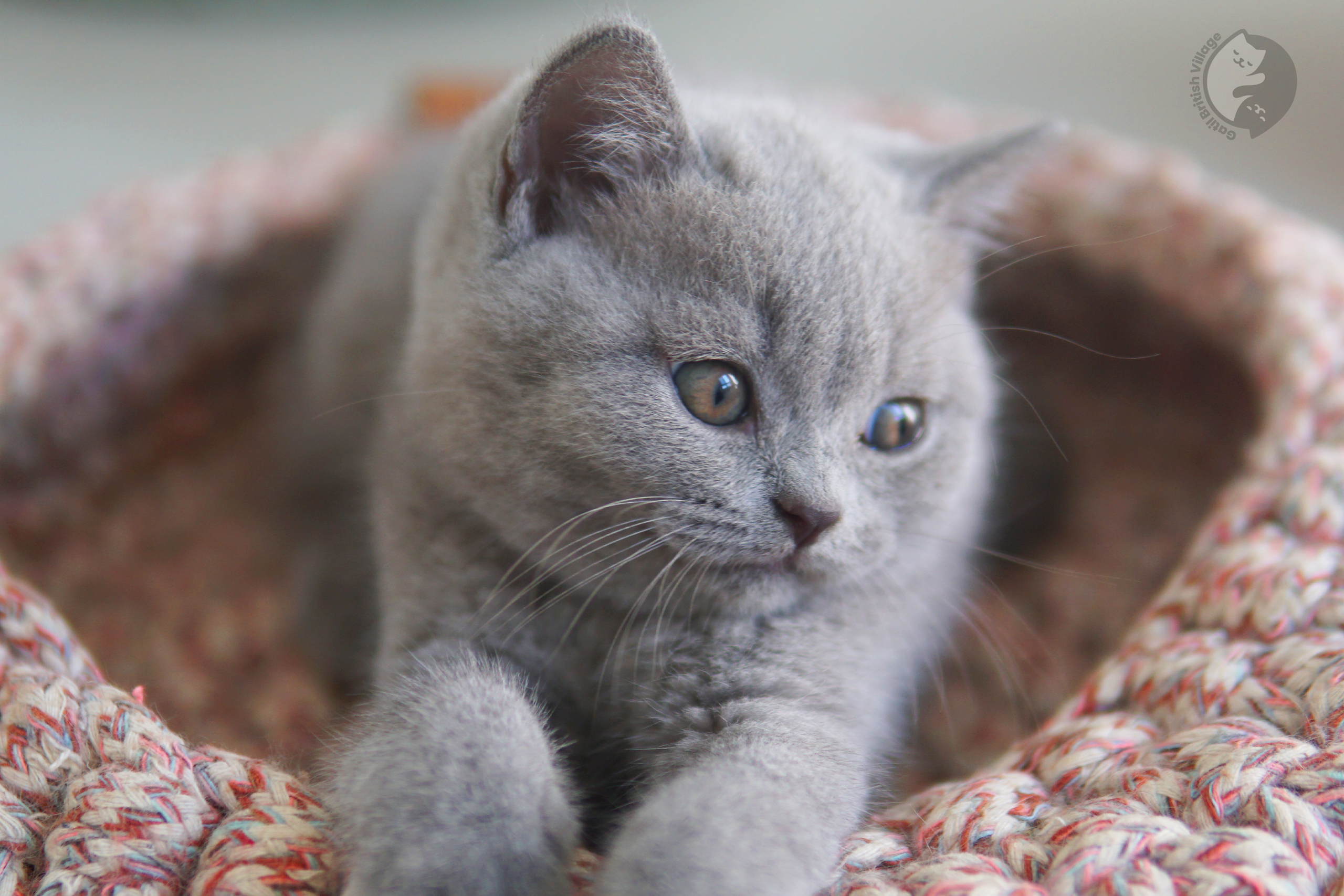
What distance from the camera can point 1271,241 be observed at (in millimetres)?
1282

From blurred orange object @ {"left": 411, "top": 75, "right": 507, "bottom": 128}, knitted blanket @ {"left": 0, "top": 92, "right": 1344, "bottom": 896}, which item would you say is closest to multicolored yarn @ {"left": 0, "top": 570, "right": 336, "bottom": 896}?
knitted blanket @ {"left": 0, "top": 92, "right": 1344, "bottom": 896}

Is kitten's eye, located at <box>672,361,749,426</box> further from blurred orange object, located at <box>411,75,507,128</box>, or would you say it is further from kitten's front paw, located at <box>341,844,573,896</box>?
blurred orange object, located at <box>411,75,507,128</box>

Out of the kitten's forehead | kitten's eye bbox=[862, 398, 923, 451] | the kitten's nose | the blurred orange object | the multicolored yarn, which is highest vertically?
the blurred orange object

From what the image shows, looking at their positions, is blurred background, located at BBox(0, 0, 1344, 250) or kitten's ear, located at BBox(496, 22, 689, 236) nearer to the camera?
kitten's ear, located at BBox(496, 22, 689, 236)

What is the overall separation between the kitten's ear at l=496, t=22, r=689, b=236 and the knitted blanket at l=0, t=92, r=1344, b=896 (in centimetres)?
42

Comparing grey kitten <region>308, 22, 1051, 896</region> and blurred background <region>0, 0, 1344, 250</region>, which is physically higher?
blurred background <region>0, 0, 1344, 250</region>

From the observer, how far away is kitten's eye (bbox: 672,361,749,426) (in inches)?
32.7

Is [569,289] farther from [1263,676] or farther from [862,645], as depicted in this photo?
[1263,676]

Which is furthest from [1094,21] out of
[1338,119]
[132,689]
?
[132,689]

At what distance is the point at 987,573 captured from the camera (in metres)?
1.47

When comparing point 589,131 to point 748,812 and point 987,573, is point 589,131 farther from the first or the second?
point 987,573

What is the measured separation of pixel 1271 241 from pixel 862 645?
83cm
